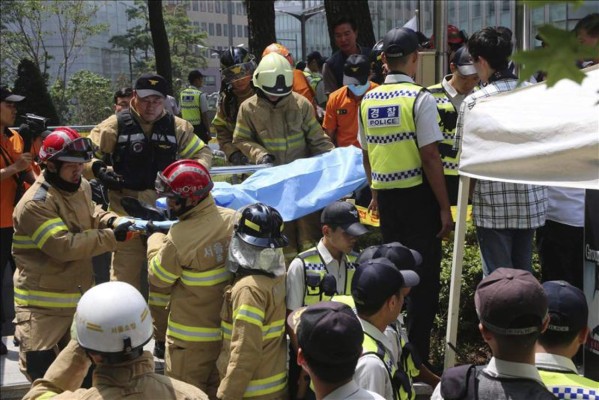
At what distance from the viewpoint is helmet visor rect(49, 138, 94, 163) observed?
5.20m

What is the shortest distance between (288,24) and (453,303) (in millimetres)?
69013

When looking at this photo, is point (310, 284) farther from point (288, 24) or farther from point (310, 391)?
point (288, 24)

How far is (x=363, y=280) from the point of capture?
3.67 m

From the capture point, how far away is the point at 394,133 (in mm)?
5578

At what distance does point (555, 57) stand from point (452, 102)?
5472 millimetres

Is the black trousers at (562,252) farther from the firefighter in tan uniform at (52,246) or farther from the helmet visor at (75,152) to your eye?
the helmet visor at (75,152)

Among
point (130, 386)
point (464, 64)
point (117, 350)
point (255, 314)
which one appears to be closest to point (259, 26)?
point (464, 64)

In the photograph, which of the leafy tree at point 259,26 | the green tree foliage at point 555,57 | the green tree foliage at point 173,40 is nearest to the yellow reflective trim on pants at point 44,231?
the green tree foliage at point 555,57

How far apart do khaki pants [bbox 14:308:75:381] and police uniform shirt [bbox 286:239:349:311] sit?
1469 millimetres

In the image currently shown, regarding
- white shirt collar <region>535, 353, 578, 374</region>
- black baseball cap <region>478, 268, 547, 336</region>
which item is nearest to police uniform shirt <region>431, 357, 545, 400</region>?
black baseball cap <region>478, 268, 547, 336</region>

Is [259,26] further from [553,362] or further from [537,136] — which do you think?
[553,362]

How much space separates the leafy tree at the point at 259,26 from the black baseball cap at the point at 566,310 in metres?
11.4

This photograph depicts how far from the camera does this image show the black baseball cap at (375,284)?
12.0 feet

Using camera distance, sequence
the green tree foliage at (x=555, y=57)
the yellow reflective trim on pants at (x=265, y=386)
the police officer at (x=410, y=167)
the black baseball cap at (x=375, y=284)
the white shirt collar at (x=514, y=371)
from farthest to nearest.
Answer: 1. the police officer at (x=410, y=167)
2. the yellow reflective trim on pants at (x=265, y=386)
3. the black baseball cap at (x=375, y=284)
4. the white shirt collar at (x=514, y=371)
5. the green tree foliage at (x=555, y=57)
